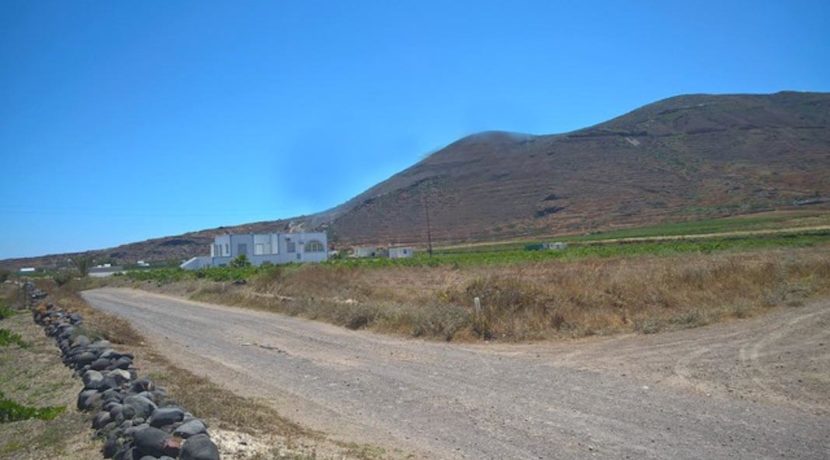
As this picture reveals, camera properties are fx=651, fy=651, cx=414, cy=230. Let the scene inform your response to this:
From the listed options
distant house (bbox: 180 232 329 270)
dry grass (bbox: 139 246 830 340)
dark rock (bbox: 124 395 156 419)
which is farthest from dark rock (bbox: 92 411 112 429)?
distant house (bbox: 180 232 329 270)

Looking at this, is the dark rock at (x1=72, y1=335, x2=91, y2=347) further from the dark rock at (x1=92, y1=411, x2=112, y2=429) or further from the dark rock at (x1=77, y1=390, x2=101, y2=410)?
the dark rock at (x1=92, y1=411, x2=112, y2=429)

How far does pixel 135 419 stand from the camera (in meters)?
7.61

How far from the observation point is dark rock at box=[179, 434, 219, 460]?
20.4 ft

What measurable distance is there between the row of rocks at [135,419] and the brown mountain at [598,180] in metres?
103

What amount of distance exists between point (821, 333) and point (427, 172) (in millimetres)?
142854

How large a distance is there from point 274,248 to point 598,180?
80042 millimetres

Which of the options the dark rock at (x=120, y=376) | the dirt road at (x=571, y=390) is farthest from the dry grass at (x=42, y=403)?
the dirt road at (x=571, y=390)

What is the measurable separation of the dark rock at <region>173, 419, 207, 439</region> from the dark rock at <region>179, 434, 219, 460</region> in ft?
1.11

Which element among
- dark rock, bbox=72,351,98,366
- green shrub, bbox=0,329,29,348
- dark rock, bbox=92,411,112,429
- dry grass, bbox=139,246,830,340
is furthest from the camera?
green shrub, bbox=0,329,29,348

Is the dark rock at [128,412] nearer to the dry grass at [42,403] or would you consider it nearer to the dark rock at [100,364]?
the dry grass at [42,403]

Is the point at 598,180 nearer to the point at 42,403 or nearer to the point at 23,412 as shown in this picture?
the point at 42,403

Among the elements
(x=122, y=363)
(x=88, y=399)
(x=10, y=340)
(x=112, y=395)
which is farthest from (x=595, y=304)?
(x=10, y=340)

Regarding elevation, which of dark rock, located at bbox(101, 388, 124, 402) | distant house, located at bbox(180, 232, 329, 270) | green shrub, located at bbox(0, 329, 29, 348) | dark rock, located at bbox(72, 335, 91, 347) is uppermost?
distant house, located at bbox(180, 232, 329, 270)

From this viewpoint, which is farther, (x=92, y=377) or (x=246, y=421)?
(x=92, y=377)
